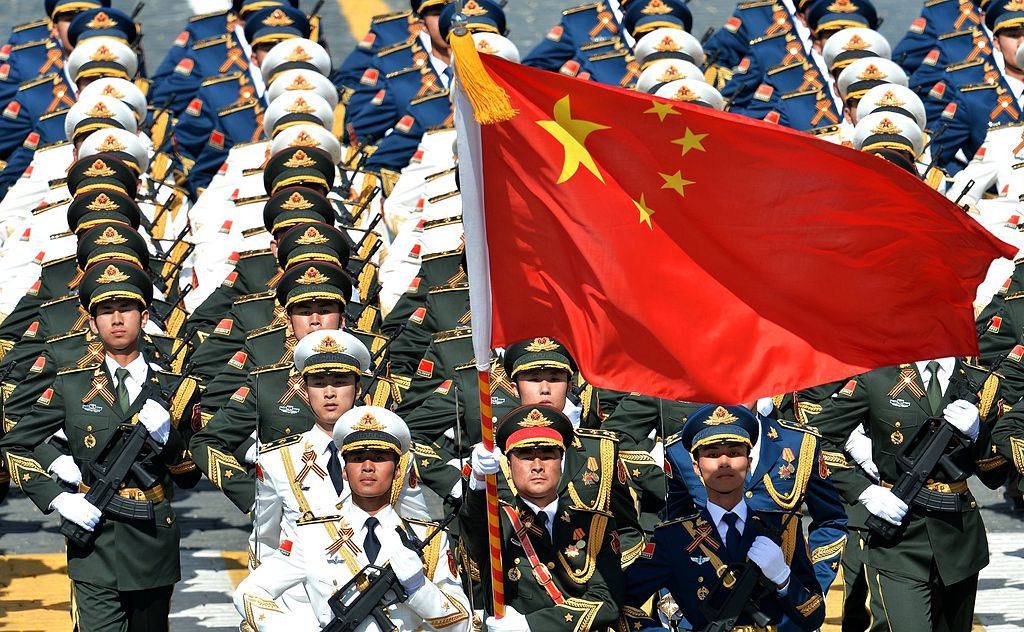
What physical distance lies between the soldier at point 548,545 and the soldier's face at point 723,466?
2.05ft

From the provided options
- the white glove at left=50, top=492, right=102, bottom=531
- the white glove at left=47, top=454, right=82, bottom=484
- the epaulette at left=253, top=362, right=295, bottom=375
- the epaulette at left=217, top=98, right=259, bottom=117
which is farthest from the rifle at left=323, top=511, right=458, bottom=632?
the epaulette at left=217, top=98, right=259, bottom=117

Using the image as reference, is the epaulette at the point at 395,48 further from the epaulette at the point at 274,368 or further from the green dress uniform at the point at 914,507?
the green dress uniform at the point at 914,507

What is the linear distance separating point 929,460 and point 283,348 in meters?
3.96

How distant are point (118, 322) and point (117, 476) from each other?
93 centimetres

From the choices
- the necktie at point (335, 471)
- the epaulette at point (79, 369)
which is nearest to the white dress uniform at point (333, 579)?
the necktie at point (335, 471)

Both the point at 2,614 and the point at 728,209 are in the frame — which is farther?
the point at 2,614

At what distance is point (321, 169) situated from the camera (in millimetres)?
18109

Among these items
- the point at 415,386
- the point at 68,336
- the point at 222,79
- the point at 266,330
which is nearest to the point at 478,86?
the point at 415,386

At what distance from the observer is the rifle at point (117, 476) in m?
14.6

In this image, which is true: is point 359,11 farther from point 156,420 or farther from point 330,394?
point 330,394

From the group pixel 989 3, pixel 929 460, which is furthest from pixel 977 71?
pixel 929 460

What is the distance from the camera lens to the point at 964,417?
1427 cm

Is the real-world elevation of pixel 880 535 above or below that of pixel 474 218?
below

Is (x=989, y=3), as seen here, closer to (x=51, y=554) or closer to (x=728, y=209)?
(x=51, y=554)
